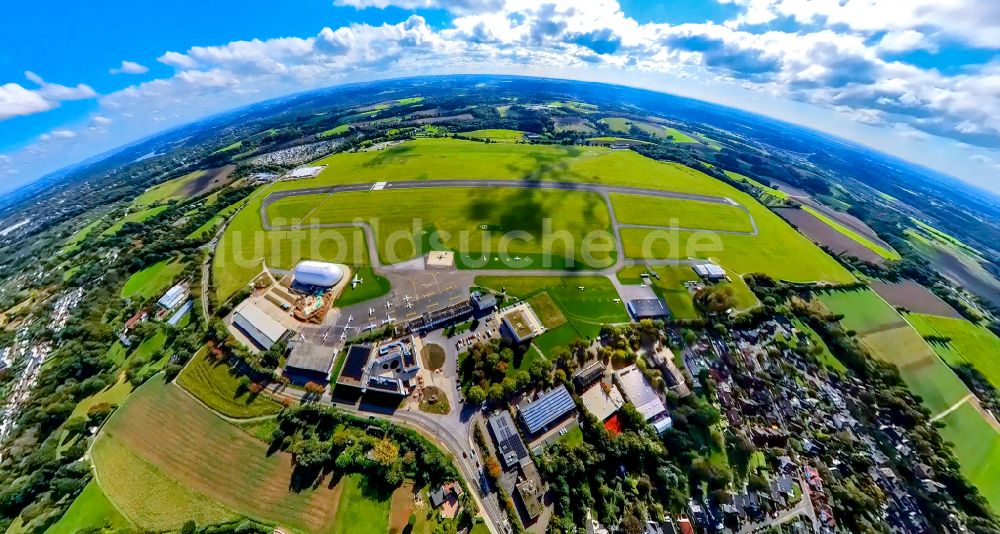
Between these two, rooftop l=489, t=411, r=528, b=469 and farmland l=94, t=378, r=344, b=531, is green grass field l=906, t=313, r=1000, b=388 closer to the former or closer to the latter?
rooftop l=489, t=411, r=528, b=469

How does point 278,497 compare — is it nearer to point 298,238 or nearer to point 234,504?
point 234,504

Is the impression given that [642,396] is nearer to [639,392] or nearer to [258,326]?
[639,392]

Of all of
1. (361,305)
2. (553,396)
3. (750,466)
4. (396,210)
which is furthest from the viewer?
(396,210)

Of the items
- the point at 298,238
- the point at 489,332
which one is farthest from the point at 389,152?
the point at 489,332

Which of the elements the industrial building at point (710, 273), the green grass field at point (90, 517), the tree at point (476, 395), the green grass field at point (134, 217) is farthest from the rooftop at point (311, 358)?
the green grass field at point (134, 217)

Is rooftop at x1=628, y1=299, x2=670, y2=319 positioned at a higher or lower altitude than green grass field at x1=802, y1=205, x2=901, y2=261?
lower

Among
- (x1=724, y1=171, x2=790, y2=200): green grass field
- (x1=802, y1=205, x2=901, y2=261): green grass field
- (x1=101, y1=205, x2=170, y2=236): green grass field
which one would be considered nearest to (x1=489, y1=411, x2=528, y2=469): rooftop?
(x1=802, y1=205, x2=901, y2=261): green grass field
